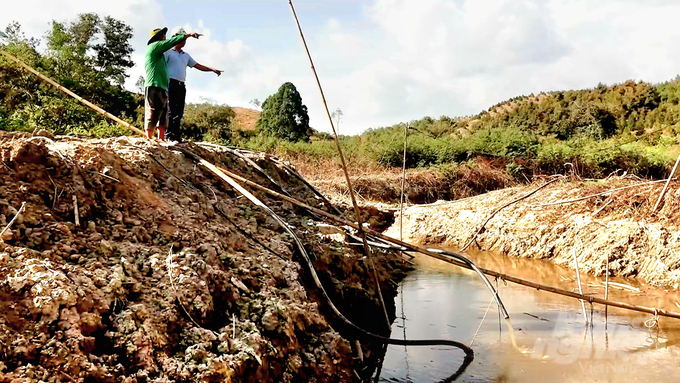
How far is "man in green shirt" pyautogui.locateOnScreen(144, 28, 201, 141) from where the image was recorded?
5777 millimetres

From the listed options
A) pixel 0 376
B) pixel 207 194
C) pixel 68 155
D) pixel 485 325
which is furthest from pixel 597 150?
pixel 0 376

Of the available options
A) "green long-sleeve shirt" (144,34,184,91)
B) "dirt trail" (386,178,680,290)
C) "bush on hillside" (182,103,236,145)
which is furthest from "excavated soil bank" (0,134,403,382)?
"bush on hillside" (182,103,236,145)

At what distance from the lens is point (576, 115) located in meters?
27.3

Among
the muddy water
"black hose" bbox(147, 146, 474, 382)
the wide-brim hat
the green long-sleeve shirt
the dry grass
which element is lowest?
the muddy water

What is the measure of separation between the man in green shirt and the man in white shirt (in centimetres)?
23

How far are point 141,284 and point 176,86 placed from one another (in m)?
3.88

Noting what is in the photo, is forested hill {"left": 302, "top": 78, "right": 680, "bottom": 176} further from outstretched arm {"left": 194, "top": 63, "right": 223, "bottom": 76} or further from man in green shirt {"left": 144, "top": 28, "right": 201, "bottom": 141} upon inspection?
man in green shirt {"left": 144, "top": 28, "right": 201, "bottom": 141}

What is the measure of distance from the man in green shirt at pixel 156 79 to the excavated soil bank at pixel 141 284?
1.19 m

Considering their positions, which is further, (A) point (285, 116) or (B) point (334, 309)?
(A) point (285, 116)

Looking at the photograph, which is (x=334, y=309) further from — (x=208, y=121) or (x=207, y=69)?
(x=208, y=121)

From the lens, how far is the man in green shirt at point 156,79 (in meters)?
5.78

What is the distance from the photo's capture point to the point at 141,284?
305 centimetres

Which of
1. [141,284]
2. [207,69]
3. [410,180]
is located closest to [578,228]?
[207,69]

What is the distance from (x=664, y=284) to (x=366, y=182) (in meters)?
9.20
